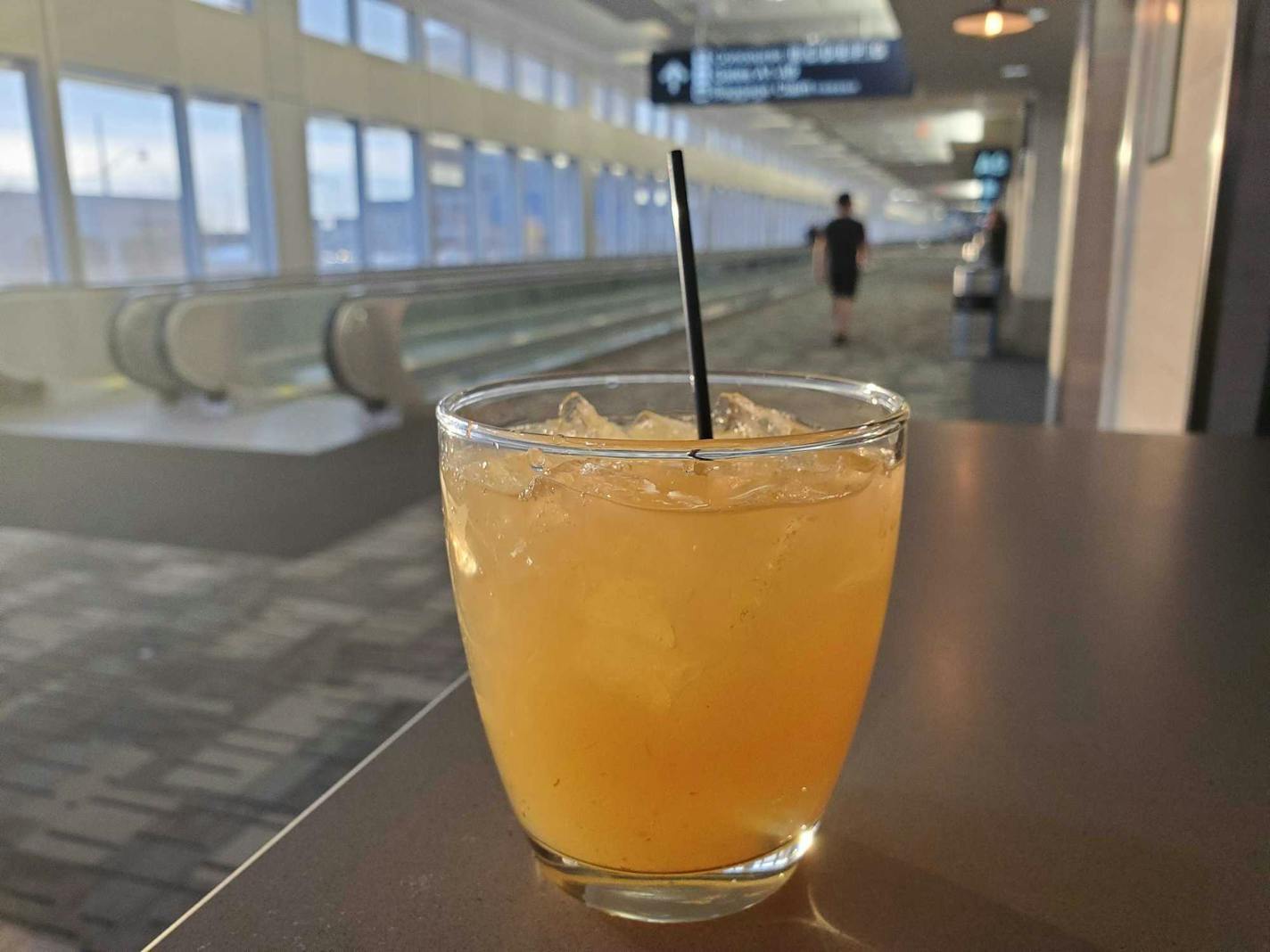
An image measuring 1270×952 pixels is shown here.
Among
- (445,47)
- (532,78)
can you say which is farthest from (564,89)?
(445,47)

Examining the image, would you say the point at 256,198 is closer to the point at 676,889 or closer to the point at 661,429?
the point at 661,429

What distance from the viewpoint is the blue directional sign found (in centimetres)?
991

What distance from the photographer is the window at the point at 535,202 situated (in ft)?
55.9

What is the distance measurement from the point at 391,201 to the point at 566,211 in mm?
5286

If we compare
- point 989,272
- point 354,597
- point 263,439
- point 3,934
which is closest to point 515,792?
point 3,934

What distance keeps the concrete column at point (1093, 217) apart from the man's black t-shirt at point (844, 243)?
4.76m

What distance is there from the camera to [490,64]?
15820 mm

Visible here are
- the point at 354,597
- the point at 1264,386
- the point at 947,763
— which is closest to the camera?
the point at 947,763

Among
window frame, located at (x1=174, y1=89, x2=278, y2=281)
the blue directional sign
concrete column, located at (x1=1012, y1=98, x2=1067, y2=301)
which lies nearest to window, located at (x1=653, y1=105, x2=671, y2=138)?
concrete column, located at (x1=1012, y1=98, x2=1067, y2=301)

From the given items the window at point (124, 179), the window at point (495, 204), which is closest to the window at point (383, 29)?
the window at point (495, 204)

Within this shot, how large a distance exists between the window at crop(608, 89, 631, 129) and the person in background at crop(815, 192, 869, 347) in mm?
9555

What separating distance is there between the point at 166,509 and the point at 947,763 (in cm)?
433

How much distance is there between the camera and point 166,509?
14.3 feet

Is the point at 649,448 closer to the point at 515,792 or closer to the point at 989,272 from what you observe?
the point at 515,792
